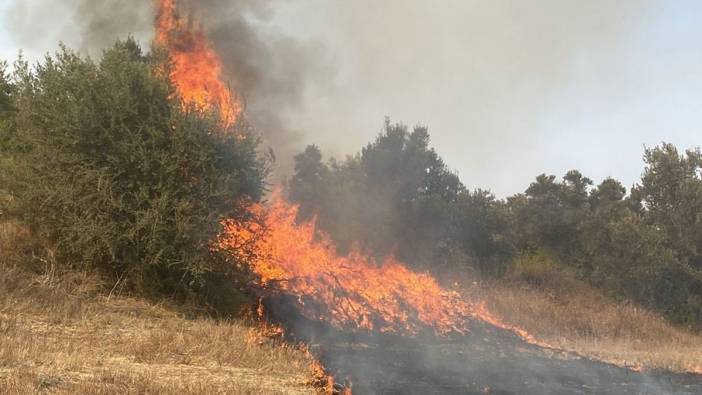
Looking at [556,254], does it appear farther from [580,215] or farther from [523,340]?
[523,340]

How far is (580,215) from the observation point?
4525cm

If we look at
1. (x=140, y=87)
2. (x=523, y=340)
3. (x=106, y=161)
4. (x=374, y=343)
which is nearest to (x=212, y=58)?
(x=140, y=87)

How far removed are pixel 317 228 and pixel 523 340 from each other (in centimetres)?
975

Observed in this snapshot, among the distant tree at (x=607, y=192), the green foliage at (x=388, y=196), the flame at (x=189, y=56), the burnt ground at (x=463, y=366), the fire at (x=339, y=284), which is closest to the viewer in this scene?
the burnt ground at (x=463, y=366)

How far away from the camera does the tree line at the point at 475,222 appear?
3115 cm

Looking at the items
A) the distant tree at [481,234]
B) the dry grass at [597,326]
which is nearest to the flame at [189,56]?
the dry grass at [597,326]

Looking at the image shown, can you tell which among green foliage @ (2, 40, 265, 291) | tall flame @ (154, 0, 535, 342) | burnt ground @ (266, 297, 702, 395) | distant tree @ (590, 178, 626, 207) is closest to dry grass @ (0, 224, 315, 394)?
green foliage @ (2, 40, 265, 291)

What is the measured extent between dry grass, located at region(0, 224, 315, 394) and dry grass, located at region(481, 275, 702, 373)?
14070mm

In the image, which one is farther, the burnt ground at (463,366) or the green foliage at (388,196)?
the green foliage at (388,196)

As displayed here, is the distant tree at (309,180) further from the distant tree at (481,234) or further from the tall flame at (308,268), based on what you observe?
the distant tree at (481,234)

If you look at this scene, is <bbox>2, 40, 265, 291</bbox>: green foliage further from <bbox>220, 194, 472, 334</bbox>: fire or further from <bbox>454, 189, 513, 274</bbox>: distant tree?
<bbox>454, 189, 513, 274</bbox>: distant tree

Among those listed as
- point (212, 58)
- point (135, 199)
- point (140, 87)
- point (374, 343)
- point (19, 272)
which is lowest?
point (374, 343)

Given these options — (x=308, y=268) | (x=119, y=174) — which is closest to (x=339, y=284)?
(x=308, y=268)

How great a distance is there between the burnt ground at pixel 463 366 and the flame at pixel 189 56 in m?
8.16
